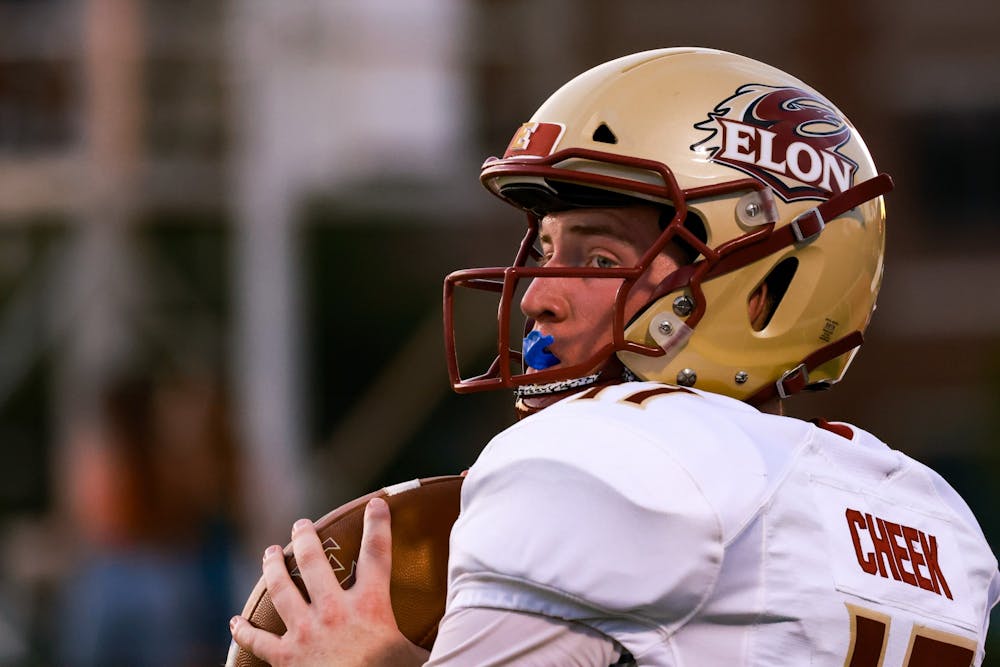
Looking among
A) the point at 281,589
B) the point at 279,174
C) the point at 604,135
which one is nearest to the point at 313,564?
the point at 281,589

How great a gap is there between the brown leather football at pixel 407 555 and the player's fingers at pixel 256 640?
0.06 ft

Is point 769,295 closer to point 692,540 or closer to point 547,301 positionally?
point 547,301

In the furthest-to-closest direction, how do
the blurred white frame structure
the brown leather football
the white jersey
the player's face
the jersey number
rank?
the blurred white frame structure, the player's face, the brown leather football, the jersey number, the white jersey

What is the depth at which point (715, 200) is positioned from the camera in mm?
2098

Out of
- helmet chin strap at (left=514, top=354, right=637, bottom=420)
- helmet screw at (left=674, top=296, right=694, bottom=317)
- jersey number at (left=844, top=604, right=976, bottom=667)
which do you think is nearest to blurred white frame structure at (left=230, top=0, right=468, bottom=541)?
helmet chin strap at (left=514, top=354, right=637, bottom=420)

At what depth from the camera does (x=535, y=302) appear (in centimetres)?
209

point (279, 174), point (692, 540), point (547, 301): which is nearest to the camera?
point (692, 540)

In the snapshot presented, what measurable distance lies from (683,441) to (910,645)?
387 mm

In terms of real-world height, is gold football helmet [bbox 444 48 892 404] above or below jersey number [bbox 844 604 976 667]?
above

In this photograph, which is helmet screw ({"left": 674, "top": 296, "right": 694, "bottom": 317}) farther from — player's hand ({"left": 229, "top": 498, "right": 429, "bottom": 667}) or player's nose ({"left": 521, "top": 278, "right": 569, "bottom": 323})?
player's hand ({"left": 229, "top": 498, "right": 429, "bottom": 667})

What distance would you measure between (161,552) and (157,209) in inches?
172

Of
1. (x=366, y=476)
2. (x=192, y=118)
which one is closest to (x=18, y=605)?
(x=366, y=476)

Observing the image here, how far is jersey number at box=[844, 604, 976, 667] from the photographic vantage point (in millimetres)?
1812

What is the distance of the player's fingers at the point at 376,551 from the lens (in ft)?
6.25
